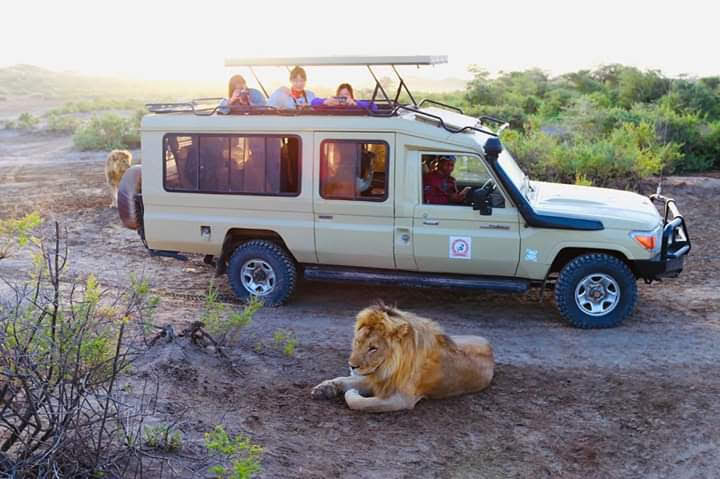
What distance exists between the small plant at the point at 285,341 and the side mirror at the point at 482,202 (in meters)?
2.04

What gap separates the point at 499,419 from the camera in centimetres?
619

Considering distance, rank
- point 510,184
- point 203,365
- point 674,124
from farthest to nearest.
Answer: point 674,124 → point 510,184 → point 203,365

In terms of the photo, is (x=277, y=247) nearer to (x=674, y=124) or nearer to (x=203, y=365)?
(x=203, y=365)

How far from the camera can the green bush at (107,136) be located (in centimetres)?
2023

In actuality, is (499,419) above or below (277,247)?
below

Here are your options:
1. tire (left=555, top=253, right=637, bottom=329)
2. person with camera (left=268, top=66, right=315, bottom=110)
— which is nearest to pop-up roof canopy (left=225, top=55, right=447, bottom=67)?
person with camera (left=268, top=66, right=315, bottom=110)

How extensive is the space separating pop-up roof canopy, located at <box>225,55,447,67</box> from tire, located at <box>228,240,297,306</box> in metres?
1.78

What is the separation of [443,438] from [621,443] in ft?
3.90

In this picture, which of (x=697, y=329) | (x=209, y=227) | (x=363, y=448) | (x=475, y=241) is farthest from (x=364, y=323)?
(x=697, y=329)

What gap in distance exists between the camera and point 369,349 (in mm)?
6008

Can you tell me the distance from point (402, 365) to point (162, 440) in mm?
1774

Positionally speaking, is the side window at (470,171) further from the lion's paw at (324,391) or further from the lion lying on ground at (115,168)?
the lion lying on ground at (115,168)

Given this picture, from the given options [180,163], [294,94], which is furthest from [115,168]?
[180,163]

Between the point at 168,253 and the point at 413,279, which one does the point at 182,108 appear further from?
the point at 413,279
